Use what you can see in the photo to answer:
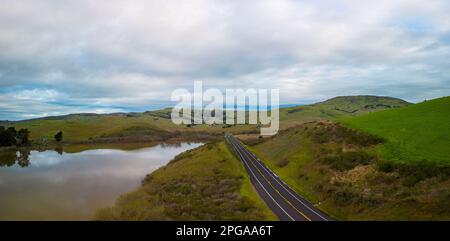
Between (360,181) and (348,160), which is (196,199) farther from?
(348,160)

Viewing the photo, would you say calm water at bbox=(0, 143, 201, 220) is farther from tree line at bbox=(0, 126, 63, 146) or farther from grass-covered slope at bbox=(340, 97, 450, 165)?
tree line at bbox=(0, 126, 63, 146)

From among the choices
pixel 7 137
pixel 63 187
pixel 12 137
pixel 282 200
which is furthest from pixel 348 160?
pixel 12 137

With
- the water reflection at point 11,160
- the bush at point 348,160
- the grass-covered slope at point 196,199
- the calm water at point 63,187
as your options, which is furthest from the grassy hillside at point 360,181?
the water reflection at point 11,160

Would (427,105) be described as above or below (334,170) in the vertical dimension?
above
